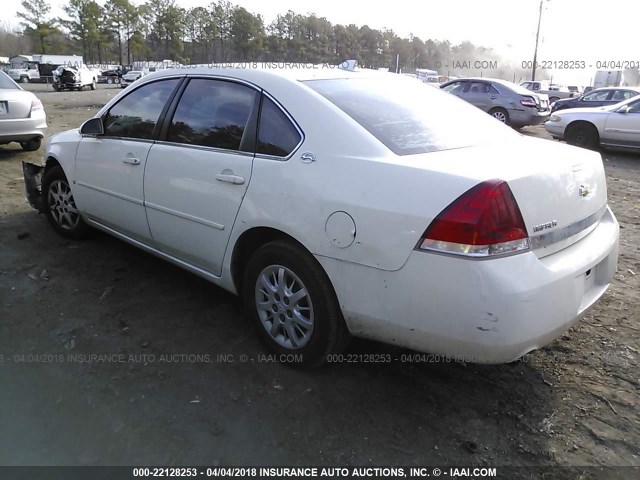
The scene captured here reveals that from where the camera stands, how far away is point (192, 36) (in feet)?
233

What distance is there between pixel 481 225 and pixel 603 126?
35.4 ft

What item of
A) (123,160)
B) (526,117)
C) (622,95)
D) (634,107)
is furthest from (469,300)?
(622,95)

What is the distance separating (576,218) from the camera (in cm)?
246

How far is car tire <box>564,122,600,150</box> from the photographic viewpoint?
11.3 metres

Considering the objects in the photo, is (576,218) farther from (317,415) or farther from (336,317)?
(317,415)

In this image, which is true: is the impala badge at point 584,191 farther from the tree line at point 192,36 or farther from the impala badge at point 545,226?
the tree line at point 192,36

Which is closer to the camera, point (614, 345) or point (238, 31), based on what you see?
point (614, 345)

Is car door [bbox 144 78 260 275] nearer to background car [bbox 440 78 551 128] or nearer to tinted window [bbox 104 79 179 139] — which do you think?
tinted window [bbox 104 79 179 139]

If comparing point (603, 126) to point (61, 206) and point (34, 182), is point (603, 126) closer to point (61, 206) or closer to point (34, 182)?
point (61, 206)

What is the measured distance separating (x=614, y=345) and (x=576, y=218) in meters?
1.16

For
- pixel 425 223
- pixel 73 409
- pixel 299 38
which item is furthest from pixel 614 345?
pixel 299 38

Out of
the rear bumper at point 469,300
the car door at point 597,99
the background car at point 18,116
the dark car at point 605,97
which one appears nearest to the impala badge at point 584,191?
the rear bumper at point 469,300

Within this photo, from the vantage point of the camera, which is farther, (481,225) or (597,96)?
(597,96)

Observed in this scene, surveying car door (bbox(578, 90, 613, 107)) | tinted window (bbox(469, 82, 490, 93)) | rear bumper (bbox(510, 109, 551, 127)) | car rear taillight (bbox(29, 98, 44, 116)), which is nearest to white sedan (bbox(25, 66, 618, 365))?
car rear taillight (bbox(29, 98, 44, 116))
